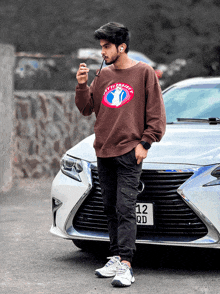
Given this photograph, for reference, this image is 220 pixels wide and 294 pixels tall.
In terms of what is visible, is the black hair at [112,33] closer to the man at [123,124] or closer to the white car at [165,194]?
the man at [123,124]

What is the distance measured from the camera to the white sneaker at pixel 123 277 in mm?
4582

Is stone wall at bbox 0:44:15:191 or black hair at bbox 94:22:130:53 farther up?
black hair at bbox 94:22:130:53

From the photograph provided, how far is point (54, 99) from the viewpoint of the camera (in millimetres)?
11383

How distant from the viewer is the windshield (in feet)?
19.6

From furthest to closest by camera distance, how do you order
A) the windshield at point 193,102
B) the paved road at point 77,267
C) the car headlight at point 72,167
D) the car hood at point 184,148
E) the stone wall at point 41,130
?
the stone wall at point 41,130 → the windshield at point 193,102 → the car headlight at point 72,167 → the car hood at point 184,148 → the paved road at point 77,267

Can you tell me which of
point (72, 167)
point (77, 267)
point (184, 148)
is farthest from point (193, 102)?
point (77, 267)

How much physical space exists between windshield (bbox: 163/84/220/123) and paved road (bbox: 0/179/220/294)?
4.03 ft

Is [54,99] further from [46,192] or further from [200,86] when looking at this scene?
[200,86]

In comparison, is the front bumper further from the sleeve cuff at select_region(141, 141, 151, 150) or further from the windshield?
the windshield

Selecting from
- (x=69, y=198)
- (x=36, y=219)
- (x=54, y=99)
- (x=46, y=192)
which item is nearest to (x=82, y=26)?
(x=54, y=99)

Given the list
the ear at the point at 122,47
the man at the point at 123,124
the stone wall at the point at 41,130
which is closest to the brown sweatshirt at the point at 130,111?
the man at the point at 123,124

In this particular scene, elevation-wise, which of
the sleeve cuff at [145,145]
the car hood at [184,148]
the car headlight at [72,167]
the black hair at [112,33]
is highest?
the black hair at [112,33]

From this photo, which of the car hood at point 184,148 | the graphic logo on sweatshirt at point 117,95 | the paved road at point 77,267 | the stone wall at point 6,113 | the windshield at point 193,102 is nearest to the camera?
the paved road at point 77,267

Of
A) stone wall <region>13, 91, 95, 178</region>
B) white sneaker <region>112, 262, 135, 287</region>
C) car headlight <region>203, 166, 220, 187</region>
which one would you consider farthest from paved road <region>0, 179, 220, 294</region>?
stone wall <region>13, 91, 95, 178</region>
